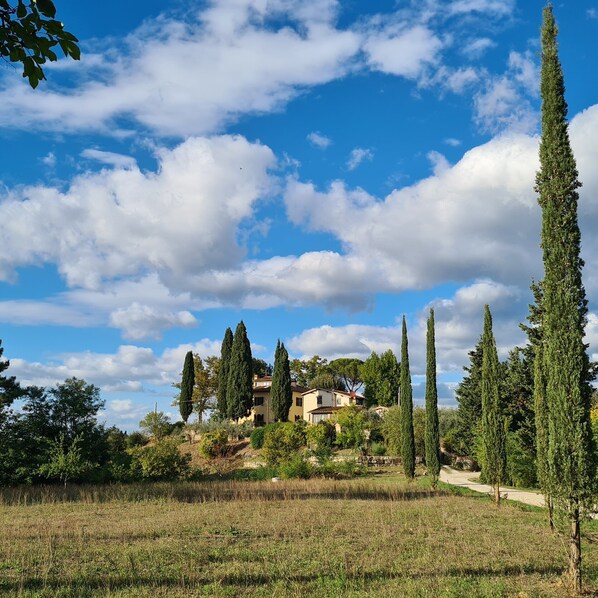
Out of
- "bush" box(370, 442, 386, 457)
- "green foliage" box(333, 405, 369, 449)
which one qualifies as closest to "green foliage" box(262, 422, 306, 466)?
"green foliage" box(333, 405, 369, 449)

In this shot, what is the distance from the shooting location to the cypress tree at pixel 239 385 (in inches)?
2260

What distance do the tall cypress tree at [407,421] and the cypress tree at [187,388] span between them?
122ft

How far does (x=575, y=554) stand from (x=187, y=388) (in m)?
58.9

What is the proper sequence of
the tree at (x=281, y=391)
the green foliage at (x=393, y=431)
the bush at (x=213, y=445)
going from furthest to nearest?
the tree at (x=281, y=391) → the bush at (x=213, y=445) → the green foliage at (x=393, y=431)

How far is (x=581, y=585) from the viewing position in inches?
337

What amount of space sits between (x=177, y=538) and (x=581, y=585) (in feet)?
28.1

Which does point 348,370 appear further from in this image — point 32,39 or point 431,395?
point 32,39

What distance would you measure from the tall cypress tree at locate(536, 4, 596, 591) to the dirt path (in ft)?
37.3

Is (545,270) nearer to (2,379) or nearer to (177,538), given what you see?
(177,538)

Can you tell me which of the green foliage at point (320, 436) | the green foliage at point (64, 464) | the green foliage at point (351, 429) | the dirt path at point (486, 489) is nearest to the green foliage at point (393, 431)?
the green foliage at point (351, 429)

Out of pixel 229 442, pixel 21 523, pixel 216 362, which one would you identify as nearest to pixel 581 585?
pixel 21 523

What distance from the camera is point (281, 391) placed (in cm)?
5691

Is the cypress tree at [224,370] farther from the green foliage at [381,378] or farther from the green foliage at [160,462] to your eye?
the green foliage at [160,462]

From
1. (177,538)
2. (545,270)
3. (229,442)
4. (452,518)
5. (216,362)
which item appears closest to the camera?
(545,270)
